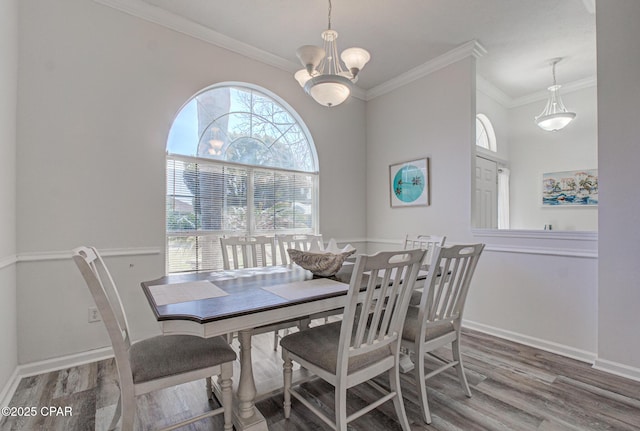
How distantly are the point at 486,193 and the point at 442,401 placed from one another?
2787 mm

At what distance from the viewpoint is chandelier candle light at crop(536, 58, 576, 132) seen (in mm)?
3588

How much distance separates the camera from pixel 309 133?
3795 mm

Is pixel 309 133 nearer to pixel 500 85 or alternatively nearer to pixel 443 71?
pixel 443 71

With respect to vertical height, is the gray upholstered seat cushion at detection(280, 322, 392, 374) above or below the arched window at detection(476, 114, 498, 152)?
below

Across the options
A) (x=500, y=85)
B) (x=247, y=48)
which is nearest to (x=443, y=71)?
(x=500, y=85)

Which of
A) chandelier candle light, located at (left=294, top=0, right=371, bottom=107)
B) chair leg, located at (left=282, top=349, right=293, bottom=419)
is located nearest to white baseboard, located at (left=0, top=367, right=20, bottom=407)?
chair leg, located at (left=282, top=349, right=293, bottom=419)

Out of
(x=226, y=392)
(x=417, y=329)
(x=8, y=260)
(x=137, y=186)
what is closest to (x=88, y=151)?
(x=137, y=186)

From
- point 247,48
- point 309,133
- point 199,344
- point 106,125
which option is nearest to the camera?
point 199,344

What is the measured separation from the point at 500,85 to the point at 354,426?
4.62 metres

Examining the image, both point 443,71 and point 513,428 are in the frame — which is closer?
point 513,428

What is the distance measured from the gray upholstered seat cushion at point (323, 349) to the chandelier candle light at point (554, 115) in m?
3.75

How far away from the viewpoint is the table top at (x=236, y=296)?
122cm

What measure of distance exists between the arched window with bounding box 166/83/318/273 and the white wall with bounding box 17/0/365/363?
0.57ft

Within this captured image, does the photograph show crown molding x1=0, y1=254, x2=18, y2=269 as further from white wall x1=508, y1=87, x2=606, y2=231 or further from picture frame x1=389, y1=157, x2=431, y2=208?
white wall x1=508, y1=87, x2=606, y2=231
